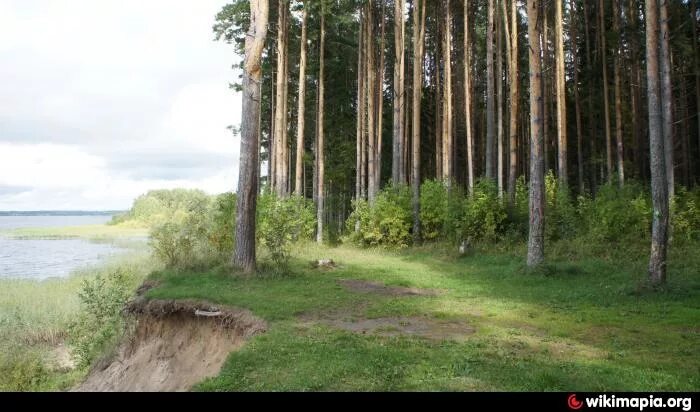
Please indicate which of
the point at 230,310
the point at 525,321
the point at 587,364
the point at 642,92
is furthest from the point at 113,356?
the point at 642,92

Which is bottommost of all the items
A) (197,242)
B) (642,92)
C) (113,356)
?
(113,356)

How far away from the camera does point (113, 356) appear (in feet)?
31.2

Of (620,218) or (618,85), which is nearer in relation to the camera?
(620,218)

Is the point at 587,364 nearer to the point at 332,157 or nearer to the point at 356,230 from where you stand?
the point at 356,230

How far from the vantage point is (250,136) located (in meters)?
12.5

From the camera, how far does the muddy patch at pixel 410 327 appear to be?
22.4 ft

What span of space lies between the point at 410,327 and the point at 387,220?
12.7m

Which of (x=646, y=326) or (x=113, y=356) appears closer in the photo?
(x=646, y=326)

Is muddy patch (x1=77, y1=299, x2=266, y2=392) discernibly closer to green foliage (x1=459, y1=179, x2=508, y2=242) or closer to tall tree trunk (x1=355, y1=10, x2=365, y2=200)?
green foliage (x1=459, y1=179, x2=508, y2=242)

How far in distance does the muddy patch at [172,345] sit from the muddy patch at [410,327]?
1363mm

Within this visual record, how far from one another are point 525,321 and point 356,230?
555 inches

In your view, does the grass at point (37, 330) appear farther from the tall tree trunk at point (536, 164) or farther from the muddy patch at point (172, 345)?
the tall tree trunk at point (536, 164)

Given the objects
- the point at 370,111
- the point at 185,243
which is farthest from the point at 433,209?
the point at 185,243

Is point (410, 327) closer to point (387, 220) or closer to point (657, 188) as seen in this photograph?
→ point (657, 188)
